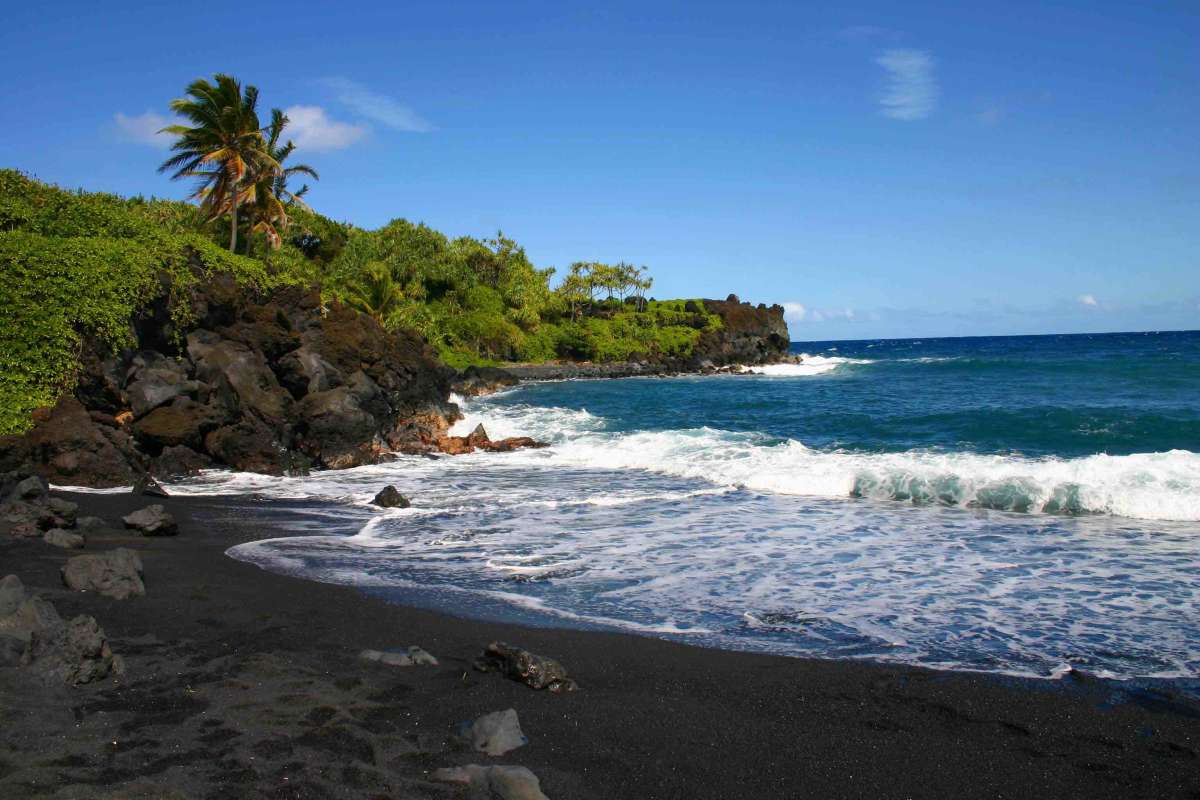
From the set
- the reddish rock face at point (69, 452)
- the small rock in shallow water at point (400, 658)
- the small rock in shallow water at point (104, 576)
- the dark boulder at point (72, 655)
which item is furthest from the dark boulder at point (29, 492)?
the small rock in shallow water at point (400, 658)

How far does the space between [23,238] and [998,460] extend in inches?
892

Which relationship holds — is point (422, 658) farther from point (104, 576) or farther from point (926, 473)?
point (926, 473)

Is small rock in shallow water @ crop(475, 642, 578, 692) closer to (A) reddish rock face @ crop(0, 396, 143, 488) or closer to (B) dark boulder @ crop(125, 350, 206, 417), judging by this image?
(A) reddish rock face @ crop(0, 396, 143, 488)

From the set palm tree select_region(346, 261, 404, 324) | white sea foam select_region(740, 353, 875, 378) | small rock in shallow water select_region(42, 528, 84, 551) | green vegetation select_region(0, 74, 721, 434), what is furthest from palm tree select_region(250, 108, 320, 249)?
white sea foam select_region(740, 353, 875, 378)

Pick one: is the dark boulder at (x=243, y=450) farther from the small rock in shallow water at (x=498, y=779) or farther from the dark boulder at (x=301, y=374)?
the small rock in shallow water at (x=498, y=779)

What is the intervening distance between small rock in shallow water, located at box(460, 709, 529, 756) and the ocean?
2731mm

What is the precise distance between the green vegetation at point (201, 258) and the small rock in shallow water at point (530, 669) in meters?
14.0

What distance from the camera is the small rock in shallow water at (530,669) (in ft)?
19.2

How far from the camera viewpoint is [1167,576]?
9531 millimetres

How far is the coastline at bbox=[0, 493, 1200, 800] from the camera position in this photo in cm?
443

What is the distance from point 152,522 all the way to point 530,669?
7.68 meters

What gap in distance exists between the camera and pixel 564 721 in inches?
210

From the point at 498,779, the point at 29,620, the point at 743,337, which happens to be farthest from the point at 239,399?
the point at 743,337

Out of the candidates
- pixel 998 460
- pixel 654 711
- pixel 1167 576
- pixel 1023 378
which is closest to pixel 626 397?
pixel 1023 378
